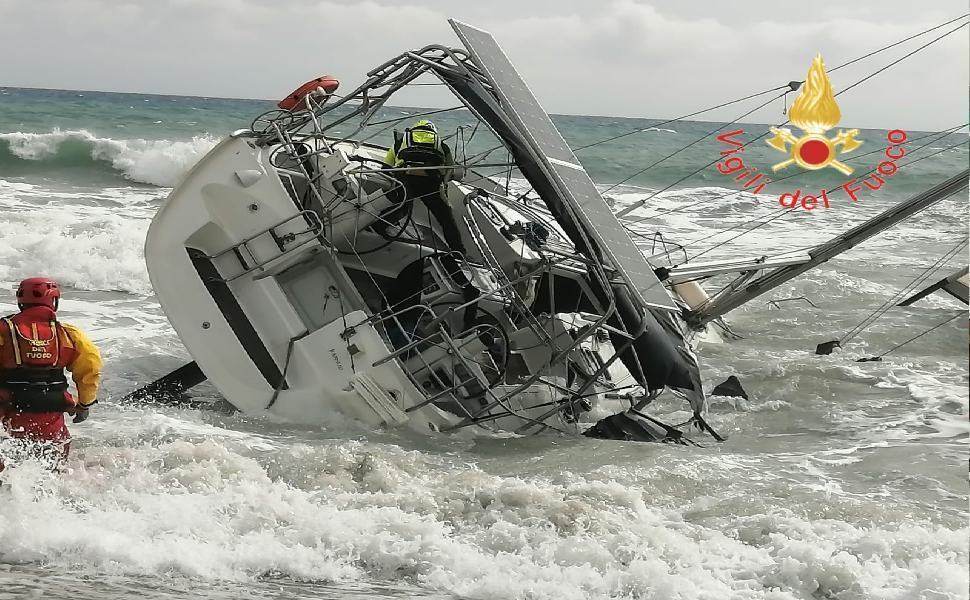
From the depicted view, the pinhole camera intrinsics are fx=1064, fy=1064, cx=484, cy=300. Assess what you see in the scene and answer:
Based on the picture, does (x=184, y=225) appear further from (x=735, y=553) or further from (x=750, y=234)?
(x=750, y=234)

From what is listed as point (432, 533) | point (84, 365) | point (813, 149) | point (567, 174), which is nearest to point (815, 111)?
point (813, 149)

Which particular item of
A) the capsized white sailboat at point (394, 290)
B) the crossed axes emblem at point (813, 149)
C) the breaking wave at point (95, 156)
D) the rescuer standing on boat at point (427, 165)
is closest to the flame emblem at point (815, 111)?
the crossed axes emblem at point (813, 149)

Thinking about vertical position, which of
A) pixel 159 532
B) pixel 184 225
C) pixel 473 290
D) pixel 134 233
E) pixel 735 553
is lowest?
pixel 735 553

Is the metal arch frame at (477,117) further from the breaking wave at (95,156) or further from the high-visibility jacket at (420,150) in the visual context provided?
the breaking wave at (95,156)

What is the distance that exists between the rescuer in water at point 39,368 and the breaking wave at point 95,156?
1895 centimetres

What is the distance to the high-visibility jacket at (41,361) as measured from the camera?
5.12 m

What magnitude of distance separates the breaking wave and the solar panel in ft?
58.7

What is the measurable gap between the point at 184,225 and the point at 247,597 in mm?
3269

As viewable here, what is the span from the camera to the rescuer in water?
5125mm

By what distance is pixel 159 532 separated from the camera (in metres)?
4.98

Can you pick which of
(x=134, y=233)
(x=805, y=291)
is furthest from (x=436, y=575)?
(x=134, y=233)

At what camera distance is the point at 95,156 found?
2486 cm

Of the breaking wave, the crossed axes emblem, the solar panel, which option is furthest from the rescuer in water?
the breaking wave

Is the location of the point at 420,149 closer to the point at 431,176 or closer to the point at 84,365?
the point at 431,176
